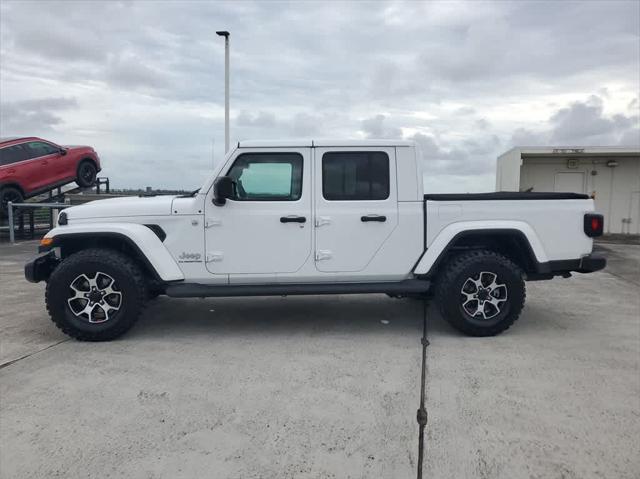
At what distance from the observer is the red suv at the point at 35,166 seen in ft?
39.7

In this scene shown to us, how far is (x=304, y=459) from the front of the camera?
9.21 ft

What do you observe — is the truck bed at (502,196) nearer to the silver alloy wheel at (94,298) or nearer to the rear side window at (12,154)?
the silver alloy wheel at (94,298)

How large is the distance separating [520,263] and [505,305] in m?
0.57

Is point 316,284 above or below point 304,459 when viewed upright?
above

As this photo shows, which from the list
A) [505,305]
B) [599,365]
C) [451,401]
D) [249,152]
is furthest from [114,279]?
[599,365]

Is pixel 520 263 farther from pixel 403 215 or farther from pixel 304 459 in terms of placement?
pixel 304 459

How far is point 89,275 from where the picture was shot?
489cm

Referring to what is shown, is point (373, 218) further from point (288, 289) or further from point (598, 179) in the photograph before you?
point (598, 179)

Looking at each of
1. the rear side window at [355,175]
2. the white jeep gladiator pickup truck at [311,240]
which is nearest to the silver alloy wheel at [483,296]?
the white jeep gladiator pickup truck at [311,240]

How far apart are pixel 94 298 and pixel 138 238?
713 millimetres

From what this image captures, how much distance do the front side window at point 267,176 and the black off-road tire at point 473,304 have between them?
5.49 feet

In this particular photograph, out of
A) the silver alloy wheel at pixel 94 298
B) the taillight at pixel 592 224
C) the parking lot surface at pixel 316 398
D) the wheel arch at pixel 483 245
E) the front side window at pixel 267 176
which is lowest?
the parking lot surface at pixel 316 398

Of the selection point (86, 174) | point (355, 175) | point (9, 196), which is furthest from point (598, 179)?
point (9, 196)

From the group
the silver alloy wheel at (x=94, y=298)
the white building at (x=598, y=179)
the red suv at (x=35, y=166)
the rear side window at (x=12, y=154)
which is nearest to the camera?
the silver alloy wheel at (x=94, y=298)
